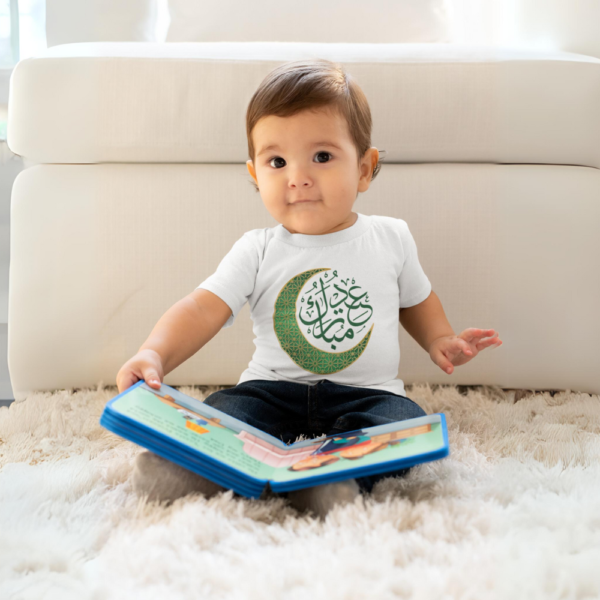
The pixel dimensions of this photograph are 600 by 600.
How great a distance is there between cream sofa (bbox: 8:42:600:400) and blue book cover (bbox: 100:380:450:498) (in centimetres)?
37

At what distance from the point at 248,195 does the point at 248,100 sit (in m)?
0.14

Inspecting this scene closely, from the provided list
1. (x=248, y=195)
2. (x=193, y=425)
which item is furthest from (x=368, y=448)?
(x=248, y=195)

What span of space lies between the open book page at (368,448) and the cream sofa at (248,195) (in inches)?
14.3

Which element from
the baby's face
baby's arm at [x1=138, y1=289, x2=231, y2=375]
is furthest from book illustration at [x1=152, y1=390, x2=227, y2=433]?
the baby's face

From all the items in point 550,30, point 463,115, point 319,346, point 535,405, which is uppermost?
point 550,30

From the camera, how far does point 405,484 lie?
1.78 ft

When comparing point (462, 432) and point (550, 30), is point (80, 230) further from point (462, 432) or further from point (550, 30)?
point (550, 30)

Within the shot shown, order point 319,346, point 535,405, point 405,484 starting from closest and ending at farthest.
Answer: point 405,484 < point 319,346 < point 535,405

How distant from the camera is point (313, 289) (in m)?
0.74

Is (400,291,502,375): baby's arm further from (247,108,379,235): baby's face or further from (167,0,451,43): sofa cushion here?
(167,0,451,43): sofa cushion

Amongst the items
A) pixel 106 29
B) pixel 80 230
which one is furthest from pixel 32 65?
pixel 106 29

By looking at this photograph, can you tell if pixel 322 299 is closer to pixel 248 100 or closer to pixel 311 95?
pixel 311 95

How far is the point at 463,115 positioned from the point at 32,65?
647 mm

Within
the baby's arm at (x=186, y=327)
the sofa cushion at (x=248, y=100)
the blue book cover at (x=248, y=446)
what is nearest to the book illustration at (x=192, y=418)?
the blue book cover at (x=248, y=446)
